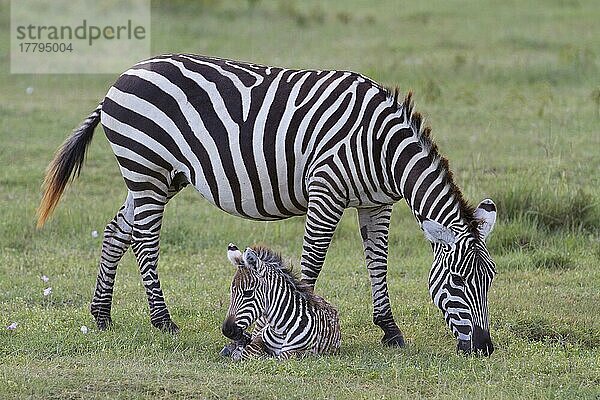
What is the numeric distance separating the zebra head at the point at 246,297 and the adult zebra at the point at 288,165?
0.49m

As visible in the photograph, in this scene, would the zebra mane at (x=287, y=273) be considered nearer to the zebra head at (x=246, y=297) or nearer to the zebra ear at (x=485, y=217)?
the zebra head at (x=246, y=297)

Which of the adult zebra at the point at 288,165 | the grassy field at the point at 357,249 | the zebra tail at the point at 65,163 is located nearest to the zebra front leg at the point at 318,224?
the adult zebra at the point at 288,165

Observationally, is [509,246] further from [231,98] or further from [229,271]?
[231,98]

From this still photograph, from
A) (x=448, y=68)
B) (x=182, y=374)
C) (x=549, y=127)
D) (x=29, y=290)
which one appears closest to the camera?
(x=182, y=374)

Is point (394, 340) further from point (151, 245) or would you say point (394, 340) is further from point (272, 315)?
point (151, 245)

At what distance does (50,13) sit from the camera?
1953 centimetres

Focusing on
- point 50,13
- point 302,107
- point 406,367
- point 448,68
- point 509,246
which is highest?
point 50,13

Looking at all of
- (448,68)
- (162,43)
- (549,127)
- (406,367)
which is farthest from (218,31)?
(406,367)

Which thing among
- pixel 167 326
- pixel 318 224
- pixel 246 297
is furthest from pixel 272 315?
pixel 167 326

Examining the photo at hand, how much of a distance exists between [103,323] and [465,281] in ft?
9.07

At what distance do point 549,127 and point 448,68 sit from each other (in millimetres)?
3900

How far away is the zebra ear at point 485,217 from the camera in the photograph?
6.67 metres

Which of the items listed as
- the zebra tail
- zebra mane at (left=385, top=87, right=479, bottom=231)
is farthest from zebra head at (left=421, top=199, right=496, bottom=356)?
the zebra tail

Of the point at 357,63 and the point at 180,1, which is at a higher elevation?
the point at 180,1
